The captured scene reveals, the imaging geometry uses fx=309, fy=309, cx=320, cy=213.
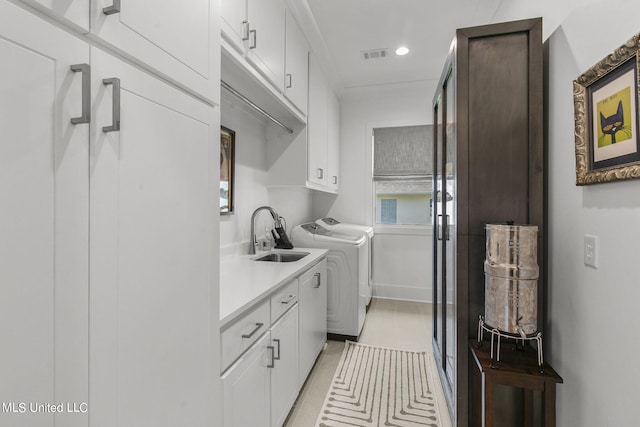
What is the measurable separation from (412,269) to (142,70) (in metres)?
3.69

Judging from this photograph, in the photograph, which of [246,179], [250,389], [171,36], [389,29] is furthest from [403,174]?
[171,36]

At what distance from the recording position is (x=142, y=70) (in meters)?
0.74

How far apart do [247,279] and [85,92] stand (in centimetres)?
114

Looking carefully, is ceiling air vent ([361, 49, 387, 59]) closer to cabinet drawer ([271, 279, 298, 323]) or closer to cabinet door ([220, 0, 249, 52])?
cabinet door ([220, 0, 249, 52])

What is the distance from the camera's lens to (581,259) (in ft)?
3.88

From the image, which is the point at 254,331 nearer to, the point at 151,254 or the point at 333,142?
the point at 151,254

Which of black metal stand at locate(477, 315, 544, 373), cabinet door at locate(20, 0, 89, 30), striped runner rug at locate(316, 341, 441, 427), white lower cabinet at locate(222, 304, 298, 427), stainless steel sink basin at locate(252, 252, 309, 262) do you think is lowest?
striped runner rug at locate(316, 341, 441, 427)

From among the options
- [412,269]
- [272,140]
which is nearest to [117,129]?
[272,140]

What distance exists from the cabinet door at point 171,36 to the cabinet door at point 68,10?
0.02m

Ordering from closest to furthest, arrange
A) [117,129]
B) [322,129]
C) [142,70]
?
[117,129], [142,70], [322,129]

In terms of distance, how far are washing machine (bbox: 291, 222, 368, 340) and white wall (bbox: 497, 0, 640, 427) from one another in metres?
1.51

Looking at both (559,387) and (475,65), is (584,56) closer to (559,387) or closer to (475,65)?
(475,65)

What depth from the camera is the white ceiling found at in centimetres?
231

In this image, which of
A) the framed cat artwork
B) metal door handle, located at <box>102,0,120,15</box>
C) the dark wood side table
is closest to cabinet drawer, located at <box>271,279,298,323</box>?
the dark wood side table
